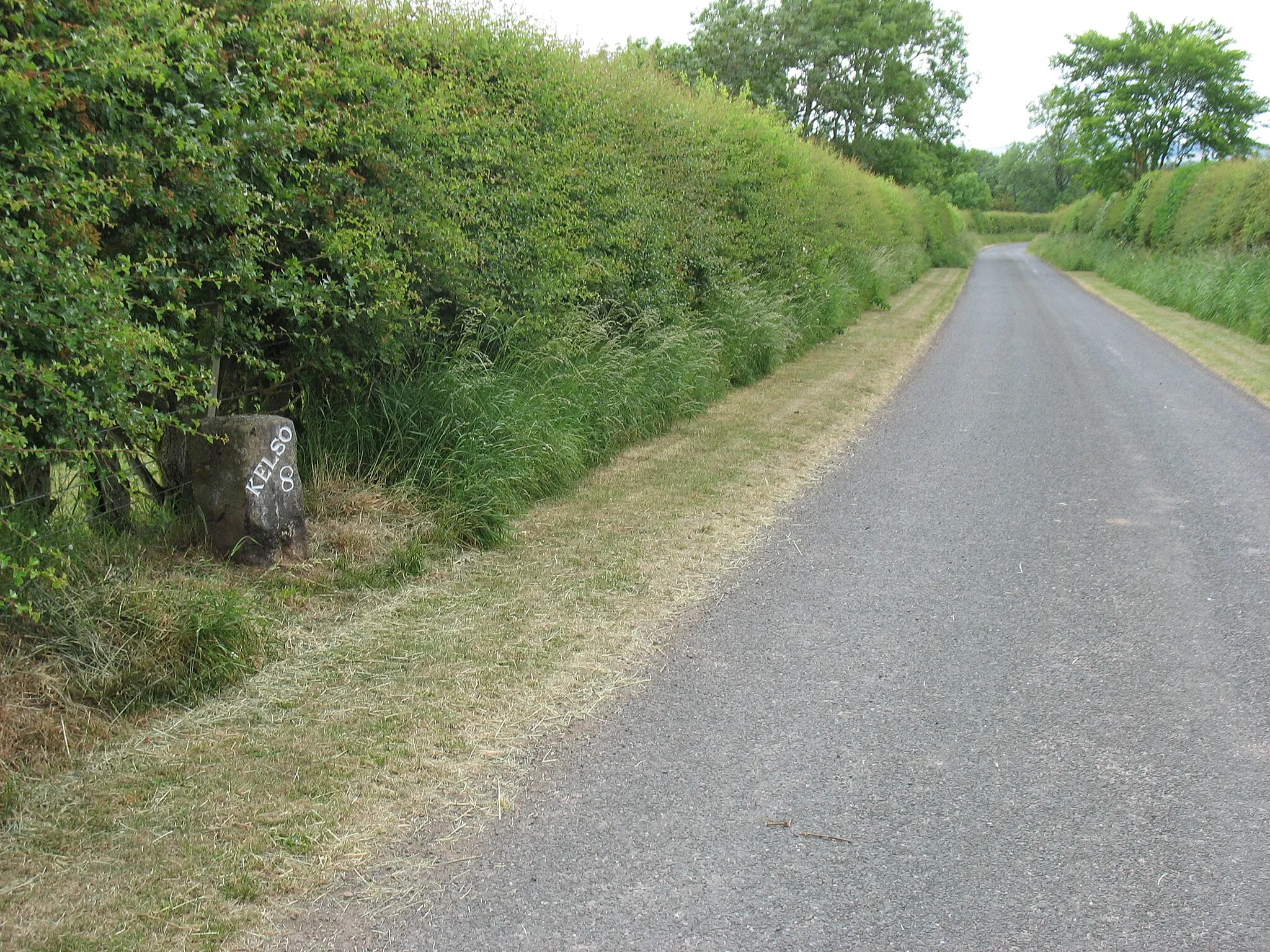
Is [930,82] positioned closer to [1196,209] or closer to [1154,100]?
[1154,100]

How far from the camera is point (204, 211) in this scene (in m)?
4.74

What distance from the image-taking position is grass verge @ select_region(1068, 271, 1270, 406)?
1302 cm

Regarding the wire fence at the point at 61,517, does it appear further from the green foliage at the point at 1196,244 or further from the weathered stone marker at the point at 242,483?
the green foliage at the point at 1196,244

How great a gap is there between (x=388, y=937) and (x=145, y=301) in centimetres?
280

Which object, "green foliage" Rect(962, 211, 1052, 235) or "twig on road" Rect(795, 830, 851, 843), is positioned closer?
"twig on road" Rect(795, 830, 851, 843)

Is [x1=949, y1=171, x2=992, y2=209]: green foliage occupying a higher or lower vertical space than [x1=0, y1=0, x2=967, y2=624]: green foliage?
higher

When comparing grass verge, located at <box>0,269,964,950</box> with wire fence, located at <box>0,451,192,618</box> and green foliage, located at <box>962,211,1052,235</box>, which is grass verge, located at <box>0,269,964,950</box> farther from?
green foliage, located at <box>962,211,1052,235</box>

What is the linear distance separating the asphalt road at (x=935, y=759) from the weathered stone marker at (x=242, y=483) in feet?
7.09

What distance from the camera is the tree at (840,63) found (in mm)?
40594

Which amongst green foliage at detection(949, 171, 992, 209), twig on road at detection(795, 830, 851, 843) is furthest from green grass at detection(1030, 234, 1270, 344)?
green foliage at detection(949, 171, 992, 209)

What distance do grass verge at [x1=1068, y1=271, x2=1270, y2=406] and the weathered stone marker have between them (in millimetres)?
10960

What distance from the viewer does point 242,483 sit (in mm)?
4977

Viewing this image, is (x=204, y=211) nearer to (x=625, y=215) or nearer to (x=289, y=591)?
(x=289, y=591)

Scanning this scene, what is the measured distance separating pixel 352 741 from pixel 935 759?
2173 millimetres
